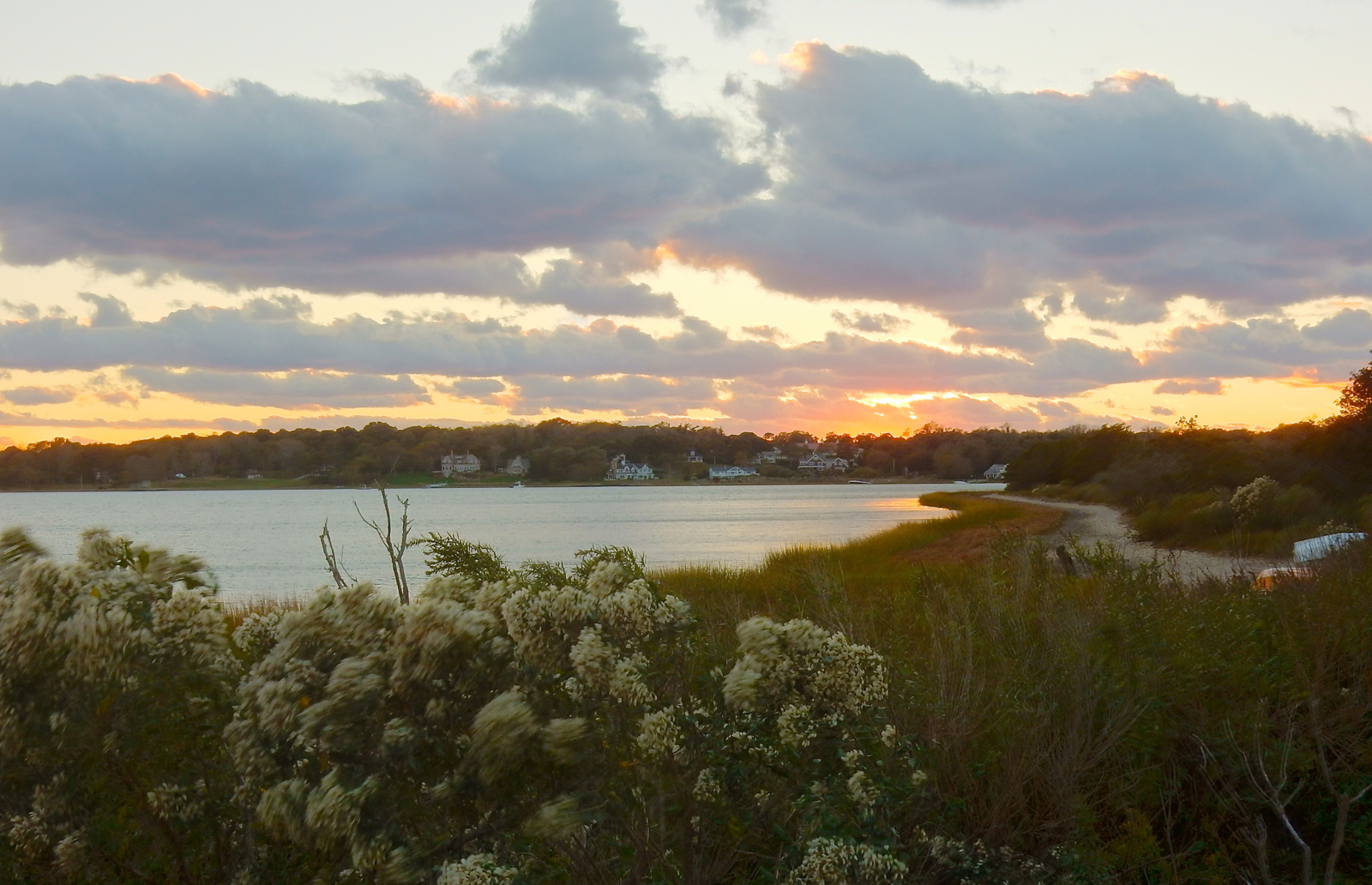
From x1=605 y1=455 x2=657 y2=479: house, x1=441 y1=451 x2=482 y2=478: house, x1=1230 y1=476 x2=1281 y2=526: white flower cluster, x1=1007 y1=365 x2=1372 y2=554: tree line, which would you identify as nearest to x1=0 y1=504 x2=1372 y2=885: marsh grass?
x1=1007 y1=365 x2=1372 y2=554: tree line

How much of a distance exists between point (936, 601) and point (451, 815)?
7364 millimetres

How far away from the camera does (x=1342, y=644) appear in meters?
7.84

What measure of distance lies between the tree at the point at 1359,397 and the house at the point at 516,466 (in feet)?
308

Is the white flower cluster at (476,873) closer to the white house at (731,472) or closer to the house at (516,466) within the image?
the house at (516,466)

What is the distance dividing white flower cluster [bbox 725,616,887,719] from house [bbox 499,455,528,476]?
118 m

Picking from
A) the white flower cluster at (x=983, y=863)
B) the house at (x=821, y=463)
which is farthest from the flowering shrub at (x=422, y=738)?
the house at (x=821, y=463)

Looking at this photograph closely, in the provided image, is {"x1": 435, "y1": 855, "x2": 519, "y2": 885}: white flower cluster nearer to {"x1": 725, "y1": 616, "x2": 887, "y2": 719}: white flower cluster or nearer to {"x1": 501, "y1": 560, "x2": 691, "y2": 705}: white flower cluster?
{"x1": 501, "y1": 560, "x2": 691, "y2": 705}: white flower cluster

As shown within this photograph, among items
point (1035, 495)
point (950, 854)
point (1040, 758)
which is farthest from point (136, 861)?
point (1035, 495)

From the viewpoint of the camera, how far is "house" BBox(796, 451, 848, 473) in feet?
620

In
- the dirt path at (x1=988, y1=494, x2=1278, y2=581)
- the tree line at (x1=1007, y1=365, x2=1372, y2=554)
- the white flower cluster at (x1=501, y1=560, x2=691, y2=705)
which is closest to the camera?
the white flower cluster at (x1=501, y1=560, x2=691, y2=705)

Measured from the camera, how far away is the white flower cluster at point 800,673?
3592 millimetres

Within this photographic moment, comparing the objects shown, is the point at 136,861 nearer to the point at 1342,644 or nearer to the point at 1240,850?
the point at 1240,850

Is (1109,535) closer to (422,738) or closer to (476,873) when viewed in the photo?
(476,873)

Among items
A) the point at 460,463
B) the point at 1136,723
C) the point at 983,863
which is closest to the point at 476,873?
the point at 983,863
